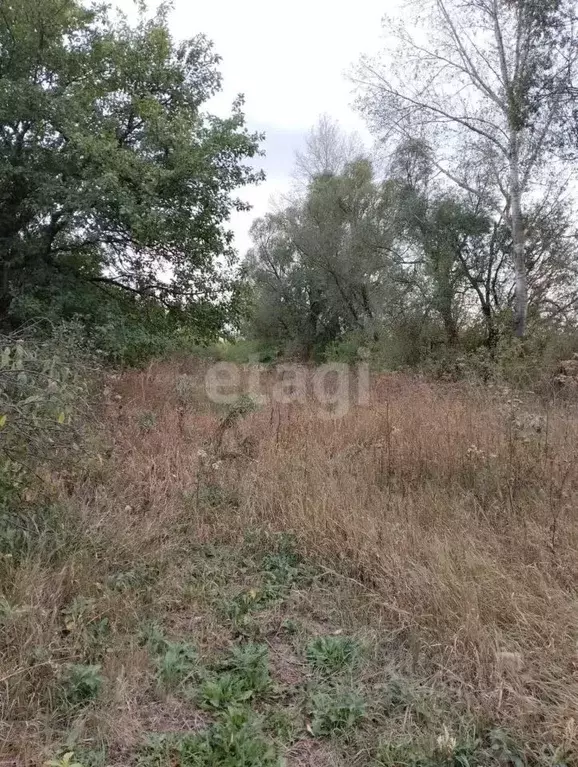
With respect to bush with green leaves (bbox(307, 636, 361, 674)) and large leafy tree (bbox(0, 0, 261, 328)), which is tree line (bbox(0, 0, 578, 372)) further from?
bush with green leaves (bbox(307, 636, 361, 674))

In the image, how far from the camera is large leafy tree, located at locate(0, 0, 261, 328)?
6.78 meters

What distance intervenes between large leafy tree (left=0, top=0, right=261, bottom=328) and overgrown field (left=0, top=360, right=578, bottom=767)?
17.0 ft

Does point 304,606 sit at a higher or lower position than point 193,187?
lower

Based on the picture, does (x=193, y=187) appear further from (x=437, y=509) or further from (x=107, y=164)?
(x=437, y=509)

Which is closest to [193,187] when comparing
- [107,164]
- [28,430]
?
[107,164]

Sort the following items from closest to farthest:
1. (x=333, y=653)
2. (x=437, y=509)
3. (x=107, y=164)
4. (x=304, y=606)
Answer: (x=333, y=653) < (x=304, y=606) < (x=437, y=509) < (x=107, y=164)

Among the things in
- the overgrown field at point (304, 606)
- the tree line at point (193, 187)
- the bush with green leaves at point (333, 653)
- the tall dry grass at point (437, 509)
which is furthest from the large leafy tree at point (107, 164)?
the bush with green leaves at point (333, 653)

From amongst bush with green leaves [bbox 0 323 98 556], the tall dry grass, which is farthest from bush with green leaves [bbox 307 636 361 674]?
bush with green leaves [bbox 0 323 98 556]

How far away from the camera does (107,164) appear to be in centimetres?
664

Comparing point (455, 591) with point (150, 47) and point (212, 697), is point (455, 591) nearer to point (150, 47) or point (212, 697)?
point (212, 697)

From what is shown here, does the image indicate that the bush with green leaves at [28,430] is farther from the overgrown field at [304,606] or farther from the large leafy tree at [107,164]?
the large leafy tree at [107,164]

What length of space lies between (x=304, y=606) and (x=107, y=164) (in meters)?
6.91

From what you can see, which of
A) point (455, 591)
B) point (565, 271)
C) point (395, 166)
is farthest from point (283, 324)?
point (455, 591)

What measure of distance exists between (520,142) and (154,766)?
11.1 metres
